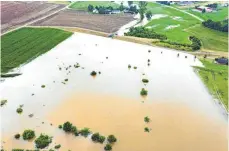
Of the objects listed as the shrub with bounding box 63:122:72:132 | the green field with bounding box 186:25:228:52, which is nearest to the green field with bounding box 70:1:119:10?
the green field with bounding box 186:25:228:52

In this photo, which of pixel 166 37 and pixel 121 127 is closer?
pixel 121 127

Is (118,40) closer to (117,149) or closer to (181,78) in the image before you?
Answer: (181,78)

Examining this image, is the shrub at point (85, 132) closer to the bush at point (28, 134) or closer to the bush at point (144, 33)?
the bush at point (28, 134)

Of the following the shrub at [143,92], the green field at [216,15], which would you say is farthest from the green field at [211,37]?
the shrub at [143,92]

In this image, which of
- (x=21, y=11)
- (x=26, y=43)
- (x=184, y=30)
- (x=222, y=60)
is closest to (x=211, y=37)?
(x=184, y=30)

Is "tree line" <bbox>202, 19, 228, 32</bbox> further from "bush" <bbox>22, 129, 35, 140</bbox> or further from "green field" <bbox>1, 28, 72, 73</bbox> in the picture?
"bush" <bbox>22, 129, 35, 140</bbox>

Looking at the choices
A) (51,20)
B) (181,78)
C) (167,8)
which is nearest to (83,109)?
(181,78)

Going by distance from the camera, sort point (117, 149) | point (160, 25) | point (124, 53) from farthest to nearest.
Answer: point (160, 25) < point (124, 53) < point (117, 149)
